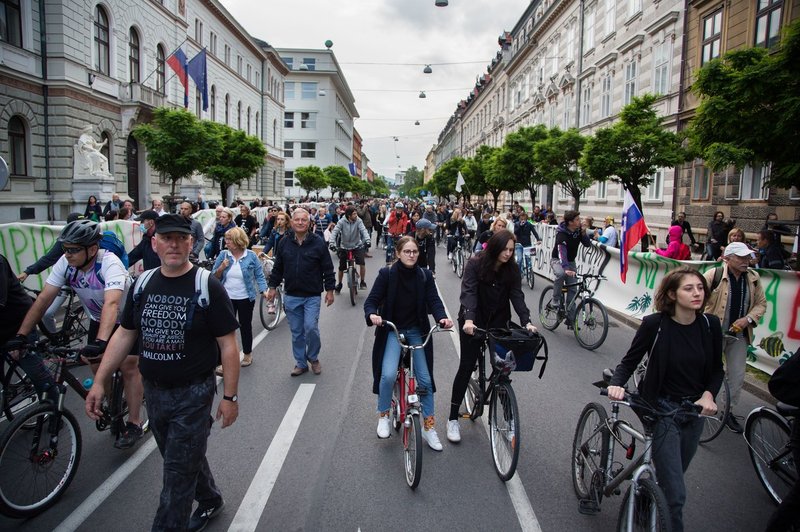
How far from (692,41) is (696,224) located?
6.84 metres

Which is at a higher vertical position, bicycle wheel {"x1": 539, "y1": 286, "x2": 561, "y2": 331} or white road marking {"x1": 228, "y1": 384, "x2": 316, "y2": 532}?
bicycle wheel {"x1": 539, "y1": 286, "x2": 561, "y2": 331}

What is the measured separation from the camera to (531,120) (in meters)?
45.0

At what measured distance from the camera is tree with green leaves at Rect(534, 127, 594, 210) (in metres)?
23.3

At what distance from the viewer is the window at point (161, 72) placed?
34188 millimetres

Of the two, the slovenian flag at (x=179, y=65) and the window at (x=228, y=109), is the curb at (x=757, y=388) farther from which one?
the window at (x=228, y=109)

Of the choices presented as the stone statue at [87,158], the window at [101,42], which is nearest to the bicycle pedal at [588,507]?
the stone statue at [87,158]

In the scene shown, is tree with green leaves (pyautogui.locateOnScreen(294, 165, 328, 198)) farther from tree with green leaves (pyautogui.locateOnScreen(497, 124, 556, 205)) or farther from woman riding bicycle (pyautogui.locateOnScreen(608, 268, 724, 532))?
woman riding bicycle (pyautogui.locateOnScreen(608, 268, 724, 532))

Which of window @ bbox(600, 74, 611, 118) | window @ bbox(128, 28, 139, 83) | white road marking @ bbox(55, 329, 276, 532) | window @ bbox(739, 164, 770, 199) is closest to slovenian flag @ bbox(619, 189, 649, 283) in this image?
white road marking @ bbox(55, 329, 276, 532)

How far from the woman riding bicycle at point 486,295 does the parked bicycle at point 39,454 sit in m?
2.81

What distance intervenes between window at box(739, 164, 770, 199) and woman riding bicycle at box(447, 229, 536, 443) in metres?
15.7

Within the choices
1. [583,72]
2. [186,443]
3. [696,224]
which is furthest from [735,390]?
[583,72]

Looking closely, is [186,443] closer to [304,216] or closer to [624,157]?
[304,216]

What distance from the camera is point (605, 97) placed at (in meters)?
29.2

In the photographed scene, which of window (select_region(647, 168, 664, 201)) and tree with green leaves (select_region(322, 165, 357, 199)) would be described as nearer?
window (select_region(647, 168, 664, 201))
